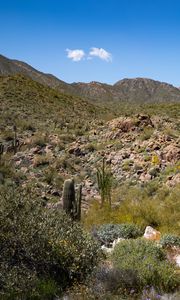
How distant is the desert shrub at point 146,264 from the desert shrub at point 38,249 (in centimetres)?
55

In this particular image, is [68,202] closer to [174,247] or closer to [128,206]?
[128,206]

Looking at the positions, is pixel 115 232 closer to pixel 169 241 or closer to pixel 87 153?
pixel 169 241

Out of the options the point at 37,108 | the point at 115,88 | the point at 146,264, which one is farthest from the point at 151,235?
the point at 115,88

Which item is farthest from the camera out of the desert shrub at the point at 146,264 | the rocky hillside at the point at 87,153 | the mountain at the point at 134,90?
the mountain at the point at 134,90

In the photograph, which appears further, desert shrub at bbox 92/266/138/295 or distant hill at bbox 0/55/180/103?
distant hill at bbox 0/55/180/103

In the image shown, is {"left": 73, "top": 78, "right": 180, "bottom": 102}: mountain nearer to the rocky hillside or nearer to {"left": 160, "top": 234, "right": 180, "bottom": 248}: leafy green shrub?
the rocky hillside

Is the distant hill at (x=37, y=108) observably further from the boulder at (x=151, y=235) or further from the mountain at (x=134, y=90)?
the mountain at (x=134, y=90)

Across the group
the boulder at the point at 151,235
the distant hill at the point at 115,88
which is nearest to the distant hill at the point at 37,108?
the boulder at the point at 151,235

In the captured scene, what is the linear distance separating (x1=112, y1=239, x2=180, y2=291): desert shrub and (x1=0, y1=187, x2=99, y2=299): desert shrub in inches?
21.9

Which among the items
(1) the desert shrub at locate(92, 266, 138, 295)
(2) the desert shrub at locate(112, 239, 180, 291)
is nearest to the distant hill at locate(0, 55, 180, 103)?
Answer: (2) the desert shrub at locate(112, 239, 180, 291)

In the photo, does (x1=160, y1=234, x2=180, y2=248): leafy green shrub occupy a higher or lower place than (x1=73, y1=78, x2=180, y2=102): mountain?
lower

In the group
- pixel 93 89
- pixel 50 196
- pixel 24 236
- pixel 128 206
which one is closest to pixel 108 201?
pixel 128 206

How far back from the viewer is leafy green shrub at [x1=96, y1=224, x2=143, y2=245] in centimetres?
1020

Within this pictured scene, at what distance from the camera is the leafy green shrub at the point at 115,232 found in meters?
10.2
